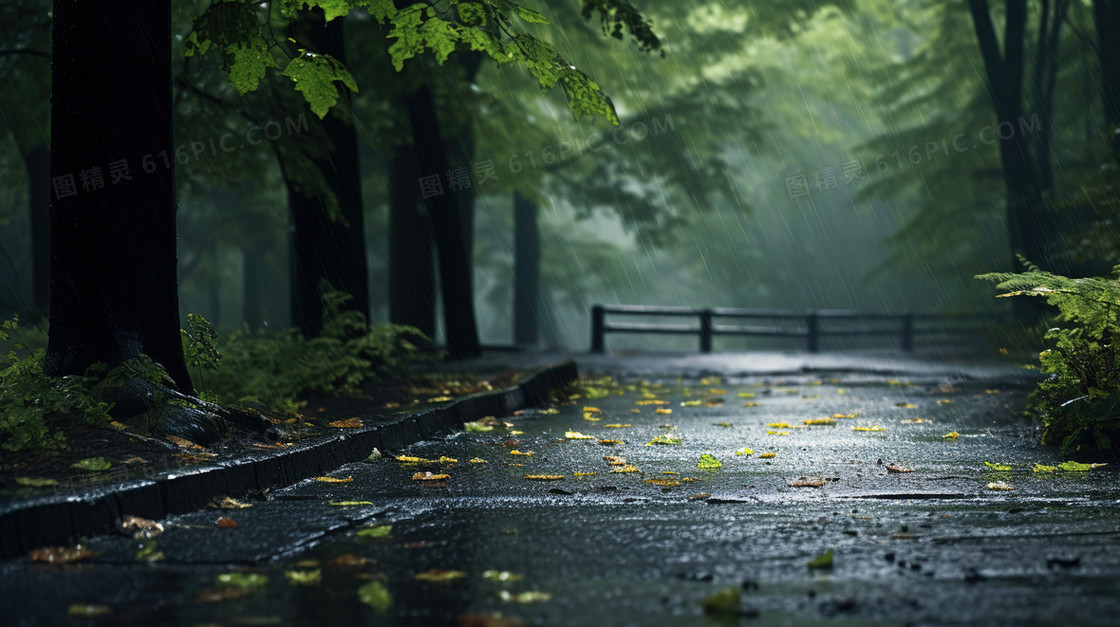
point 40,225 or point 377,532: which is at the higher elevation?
point 40,225

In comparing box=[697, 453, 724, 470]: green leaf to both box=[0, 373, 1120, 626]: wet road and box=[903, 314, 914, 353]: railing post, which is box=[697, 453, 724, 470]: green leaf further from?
box=[903, 314, 914, 353]: railing post

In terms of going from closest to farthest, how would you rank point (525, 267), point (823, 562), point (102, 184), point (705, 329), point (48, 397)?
1. point (823, 562)
2. point (48, 397)
3. point (102, 184)
4. point (705, 329)
5. point (525, 267)

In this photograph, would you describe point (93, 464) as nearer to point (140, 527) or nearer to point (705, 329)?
point (140, 527)

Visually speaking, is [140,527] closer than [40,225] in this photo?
Yes

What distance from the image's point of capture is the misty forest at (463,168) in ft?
22.4

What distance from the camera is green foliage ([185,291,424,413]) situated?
31.1 feet

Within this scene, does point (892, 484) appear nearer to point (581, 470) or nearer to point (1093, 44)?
point (581, 470)

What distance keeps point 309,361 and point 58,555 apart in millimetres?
6274

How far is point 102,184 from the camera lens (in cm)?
664

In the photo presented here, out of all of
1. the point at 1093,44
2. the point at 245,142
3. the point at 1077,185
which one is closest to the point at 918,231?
the point at 1093,44

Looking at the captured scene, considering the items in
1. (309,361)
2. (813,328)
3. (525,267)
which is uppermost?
(525,267)

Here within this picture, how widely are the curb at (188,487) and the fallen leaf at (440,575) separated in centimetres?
153

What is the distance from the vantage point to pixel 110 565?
4.18m

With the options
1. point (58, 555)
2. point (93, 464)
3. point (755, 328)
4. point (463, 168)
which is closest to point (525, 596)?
point (58, 555)
